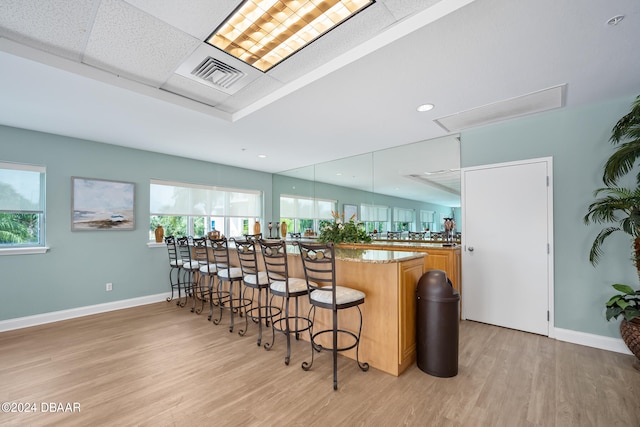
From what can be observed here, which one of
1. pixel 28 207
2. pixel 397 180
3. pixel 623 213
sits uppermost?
pixel 397 180

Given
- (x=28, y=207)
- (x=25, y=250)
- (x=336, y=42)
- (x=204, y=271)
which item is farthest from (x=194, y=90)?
(x=25, y=250)

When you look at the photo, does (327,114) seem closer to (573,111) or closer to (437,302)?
(437,302)

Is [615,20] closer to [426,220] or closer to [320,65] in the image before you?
[320,65]

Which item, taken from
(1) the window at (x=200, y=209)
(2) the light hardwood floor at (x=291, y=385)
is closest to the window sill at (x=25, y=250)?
(2) the light hardwood floor at (x=291, y=385)

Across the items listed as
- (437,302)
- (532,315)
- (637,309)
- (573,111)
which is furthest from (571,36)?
(532,315)

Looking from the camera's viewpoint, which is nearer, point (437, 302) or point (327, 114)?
point (437, 302)

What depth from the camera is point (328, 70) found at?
7.85ft

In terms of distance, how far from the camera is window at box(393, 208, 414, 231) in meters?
5.50

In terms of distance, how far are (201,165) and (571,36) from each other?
18.3ft

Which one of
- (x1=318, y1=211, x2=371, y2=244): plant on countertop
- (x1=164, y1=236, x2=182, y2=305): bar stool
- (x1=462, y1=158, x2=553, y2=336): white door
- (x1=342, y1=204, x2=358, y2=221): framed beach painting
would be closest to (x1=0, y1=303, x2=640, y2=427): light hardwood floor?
(x1=462, y1=158, x2=553, y2=336): white door

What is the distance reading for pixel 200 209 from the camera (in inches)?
219

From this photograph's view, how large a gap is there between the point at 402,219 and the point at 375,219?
0.68 metres

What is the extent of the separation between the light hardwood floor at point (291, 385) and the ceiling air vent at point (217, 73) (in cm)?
275

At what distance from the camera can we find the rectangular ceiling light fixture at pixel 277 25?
1846 mm
